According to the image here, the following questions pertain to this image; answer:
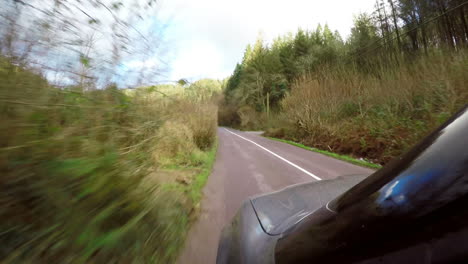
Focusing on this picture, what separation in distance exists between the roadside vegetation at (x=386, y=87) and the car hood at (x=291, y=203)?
6.44m

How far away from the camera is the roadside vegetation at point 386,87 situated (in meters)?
6.84

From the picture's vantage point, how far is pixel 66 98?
1483 mm

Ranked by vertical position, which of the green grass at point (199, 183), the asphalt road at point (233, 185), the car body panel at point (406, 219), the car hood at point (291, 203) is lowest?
the asphalt road at point (233, 185)

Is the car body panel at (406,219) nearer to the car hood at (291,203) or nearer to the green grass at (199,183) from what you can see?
the car hood at (291,203)

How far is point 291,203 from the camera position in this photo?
5.89 feet

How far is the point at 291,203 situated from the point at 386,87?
436 inches

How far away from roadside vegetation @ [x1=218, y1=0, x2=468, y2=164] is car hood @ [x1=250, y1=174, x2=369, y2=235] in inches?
254

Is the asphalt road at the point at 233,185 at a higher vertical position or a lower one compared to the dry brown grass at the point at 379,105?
lower

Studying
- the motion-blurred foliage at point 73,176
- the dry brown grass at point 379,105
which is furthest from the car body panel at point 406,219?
the dry brown grass at point 379,105

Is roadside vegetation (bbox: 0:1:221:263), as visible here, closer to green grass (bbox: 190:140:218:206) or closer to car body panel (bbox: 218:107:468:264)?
car body panel (bbox: 218:107:468:264)

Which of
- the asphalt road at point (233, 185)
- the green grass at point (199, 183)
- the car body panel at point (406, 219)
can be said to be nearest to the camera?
the car body panel at point (406, 219)

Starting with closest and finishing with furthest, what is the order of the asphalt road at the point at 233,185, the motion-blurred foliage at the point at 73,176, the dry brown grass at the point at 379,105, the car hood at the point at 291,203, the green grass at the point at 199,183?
the motion-blurred foliage at the point at 73,176
the car hood at the point at 291,203
the asphalt road at the point at 233,185
the green grass at the point at 199,183
the dry brown grass at the point at 379,105

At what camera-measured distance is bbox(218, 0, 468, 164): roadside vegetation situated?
22.4 feet

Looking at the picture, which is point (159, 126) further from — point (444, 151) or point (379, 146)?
point (379, 146)
